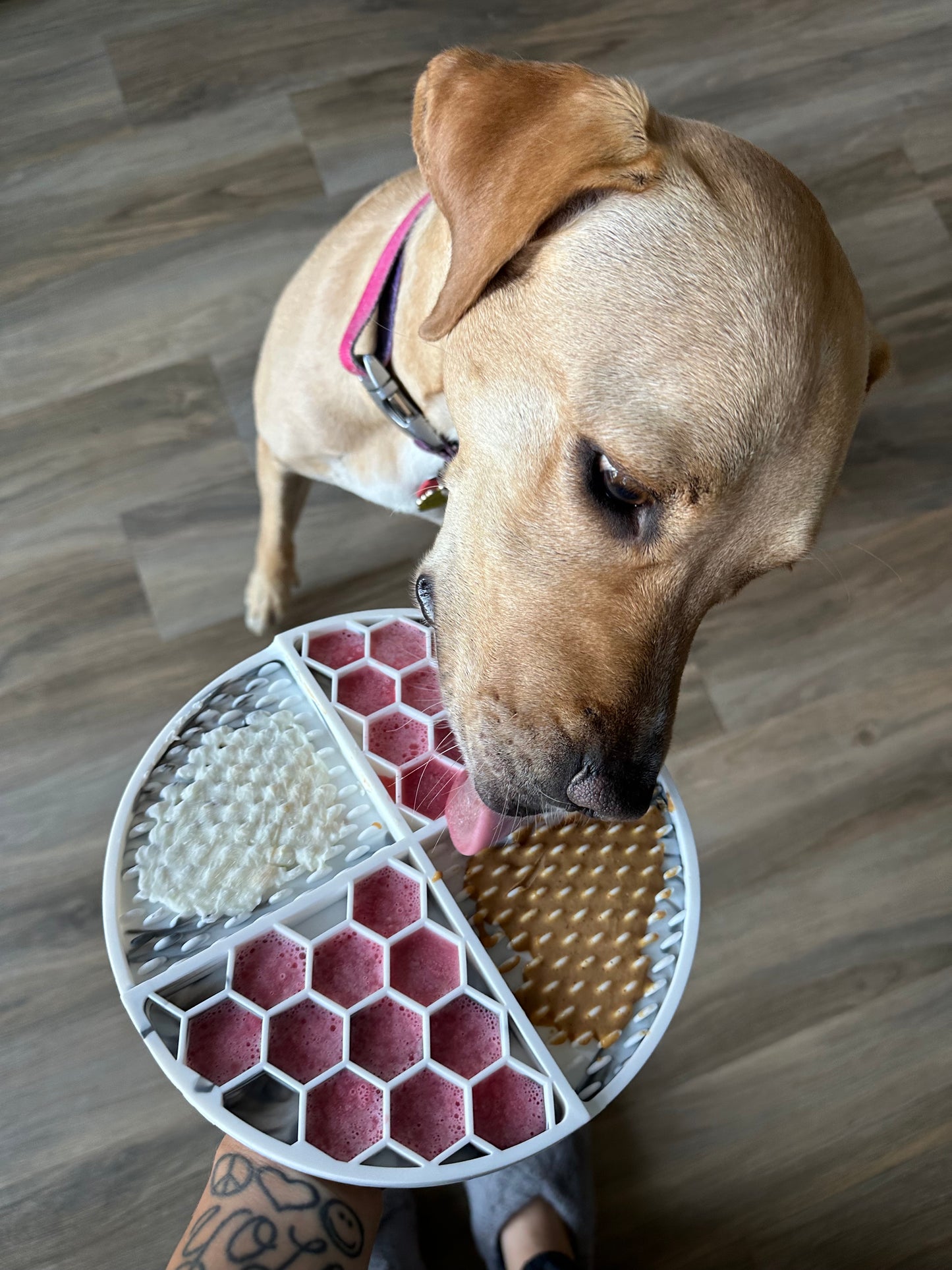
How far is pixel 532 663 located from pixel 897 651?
154cm

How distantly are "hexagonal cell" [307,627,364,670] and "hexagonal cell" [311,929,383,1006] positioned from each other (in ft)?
1.32

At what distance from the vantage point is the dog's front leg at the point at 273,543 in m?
1.86

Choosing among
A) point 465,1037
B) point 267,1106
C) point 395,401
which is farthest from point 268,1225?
point 395,401

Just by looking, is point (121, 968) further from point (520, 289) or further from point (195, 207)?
point (195, 207)

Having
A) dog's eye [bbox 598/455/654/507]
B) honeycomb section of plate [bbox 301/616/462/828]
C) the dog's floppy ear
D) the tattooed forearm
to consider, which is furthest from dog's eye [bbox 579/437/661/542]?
the tattooed forearm

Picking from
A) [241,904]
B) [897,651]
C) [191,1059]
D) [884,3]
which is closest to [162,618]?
[241,904]

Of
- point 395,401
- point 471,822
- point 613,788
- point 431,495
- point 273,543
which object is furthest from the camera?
point 273,543

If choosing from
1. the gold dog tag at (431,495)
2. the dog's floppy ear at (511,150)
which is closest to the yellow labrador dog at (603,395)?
the dog's floppy ear at (511,150)

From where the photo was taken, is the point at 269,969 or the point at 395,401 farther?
the point at 395,401

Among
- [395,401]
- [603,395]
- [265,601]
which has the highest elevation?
[603,395]

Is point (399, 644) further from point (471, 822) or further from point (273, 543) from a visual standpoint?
point (273, 543)

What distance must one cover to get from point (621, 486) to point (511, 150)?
0.38 m

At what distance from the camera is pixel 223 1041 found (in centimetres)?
117

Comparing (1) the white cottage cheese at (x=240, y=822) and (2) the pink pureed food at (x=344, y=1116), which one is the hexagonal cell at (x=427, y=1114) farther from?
(1) the white cottage cheese at (x=240, y=822)
